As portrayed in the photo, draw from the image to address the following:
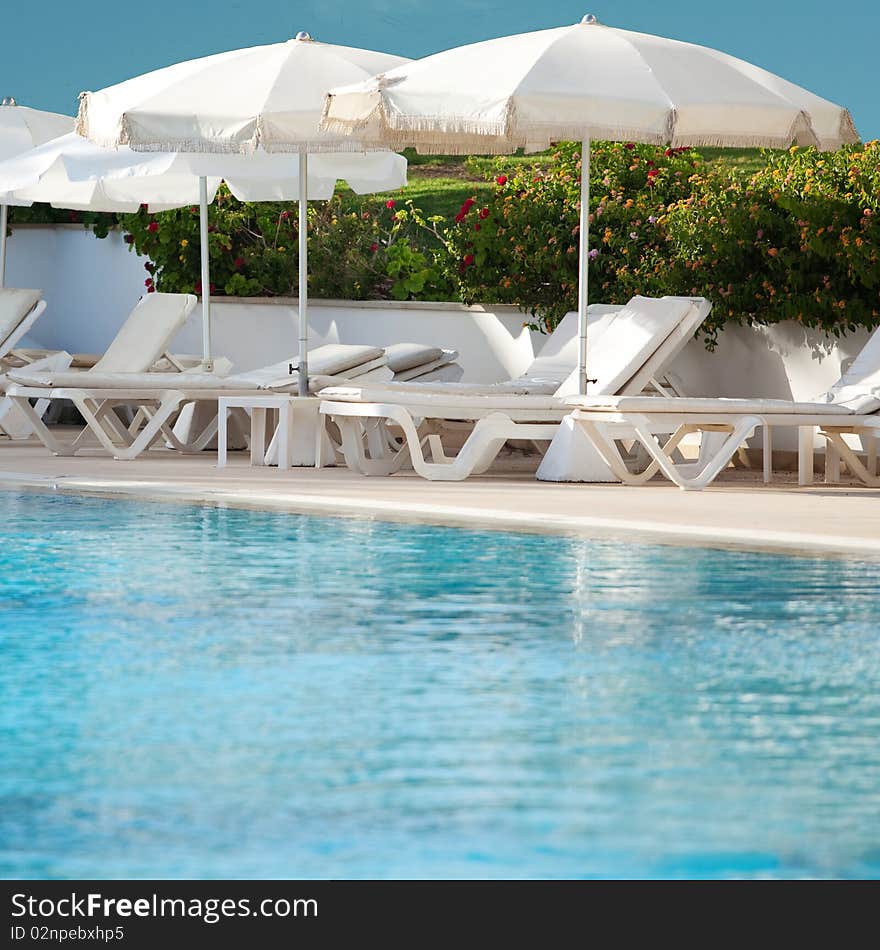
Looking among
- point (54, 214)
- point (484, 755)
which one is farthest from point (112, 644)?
point (54, 214)

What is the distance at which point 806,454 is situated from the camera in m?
9.98

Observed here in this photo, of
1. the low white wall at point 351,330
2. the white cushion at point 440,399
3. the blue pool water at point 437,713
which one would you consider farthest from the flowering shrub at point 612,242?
the blue pool water at point 437,713

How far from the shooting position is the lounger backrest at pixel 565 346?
11.4 m

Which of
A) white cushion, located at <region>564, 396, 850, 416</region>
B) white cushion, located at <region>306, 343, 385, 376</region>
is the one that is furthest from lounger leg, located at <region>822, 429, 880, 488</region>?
white cushion, located at <region>306, 343, 385, 376</region>

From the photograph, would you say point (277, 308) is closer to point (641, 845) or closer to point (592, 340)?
point (592, 340)

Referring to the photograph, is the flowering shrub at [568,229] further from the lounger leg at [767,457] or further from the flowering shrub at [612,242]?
the lounger leg at [767,457]

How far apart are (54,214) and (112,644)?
14.2m

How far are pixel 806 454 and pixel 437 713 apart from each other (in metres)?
6.23

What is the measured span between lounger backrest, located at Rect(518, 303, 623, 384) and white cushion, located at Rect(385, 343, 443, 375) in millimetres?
970

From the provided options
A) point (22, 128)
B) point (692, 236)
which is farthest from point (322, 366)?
point (22, 128)

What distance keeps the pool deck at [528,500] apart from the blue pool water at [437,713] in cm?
35

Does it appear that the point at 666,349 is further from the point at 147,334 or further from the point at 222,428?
the point at 147,334

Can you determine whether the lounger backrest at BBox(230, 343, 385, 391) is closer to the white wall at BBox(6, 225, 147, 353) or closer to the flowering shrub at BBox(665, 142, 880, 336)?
the flowering shrub at BBox(665, 142, 880, 336)

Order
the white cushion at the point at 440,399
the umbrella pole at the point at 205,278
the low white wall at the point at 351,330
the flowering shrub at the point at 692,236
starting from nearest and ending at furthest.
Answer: the white cushion at the point at 440,399, the flowering shrub at the point at 692,236, the low white wall at the point at 351,330, the umbrella pole at the point at 205,278
